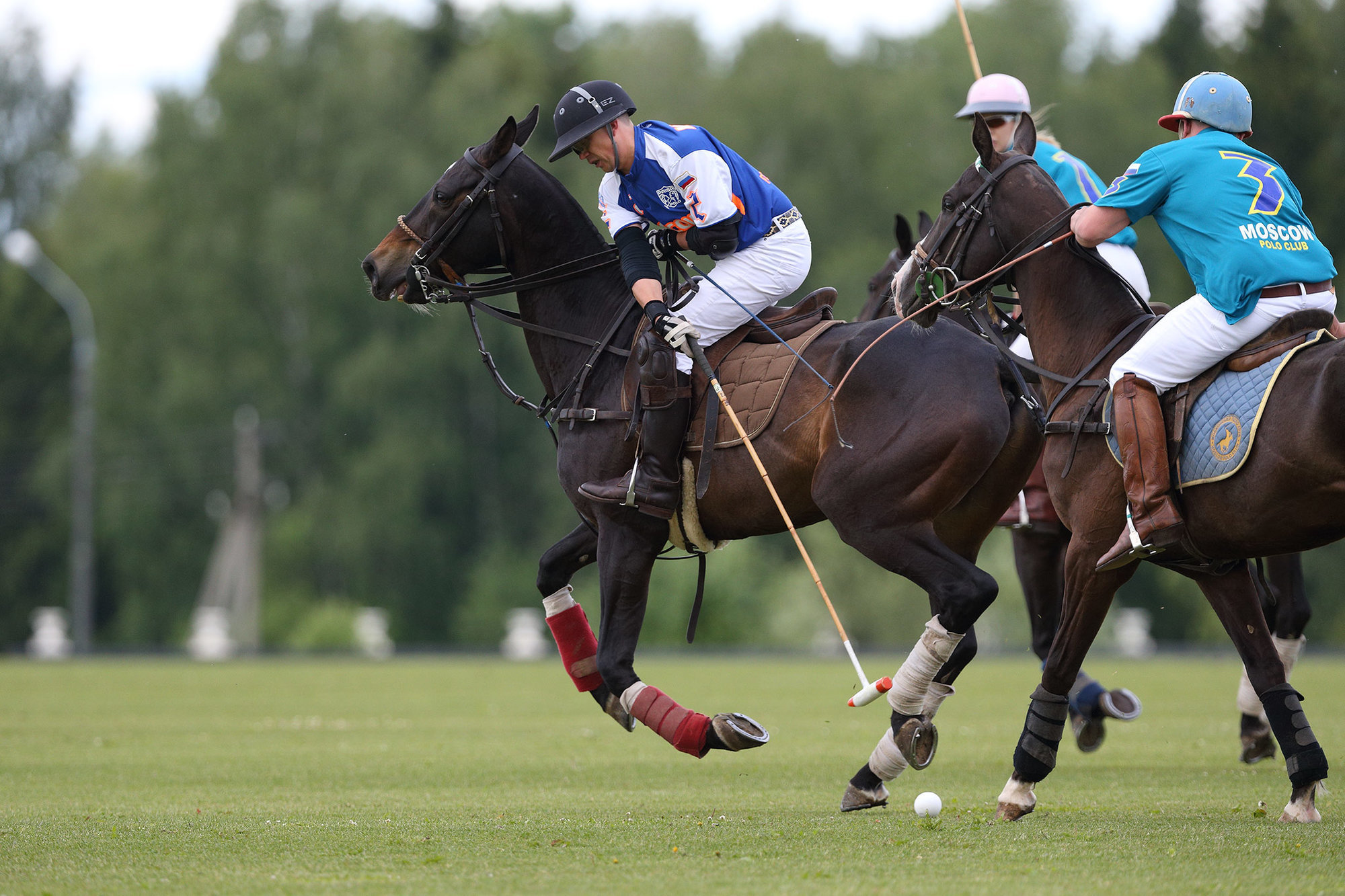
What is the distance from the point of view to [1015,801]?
6898 millimetres

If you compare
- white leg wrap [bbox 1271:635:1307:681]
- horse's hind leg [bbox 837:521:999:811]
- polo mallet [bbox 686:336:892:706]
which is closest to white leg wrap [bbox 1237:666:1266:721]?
white leg wrap [bbox 1271:635:1307:681]

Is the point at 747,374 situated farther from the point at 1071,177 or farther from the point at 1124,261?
the point at 1071,177

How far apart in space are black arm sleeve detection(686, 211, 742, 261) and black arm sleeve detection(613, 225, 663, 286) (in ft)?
0.71

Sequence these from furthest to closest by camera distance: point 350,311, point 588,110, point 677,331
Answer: point 350,311
point 588,110
point 677,331

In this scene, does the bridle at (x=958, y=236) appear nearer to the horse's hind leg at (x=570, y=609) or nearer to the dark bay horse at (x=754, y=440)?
the dark bay horse at (x=754, y=440)

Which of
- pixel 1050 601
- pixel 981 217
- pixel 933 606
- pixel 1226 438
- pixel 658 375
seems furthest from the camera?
pixel 1050 601

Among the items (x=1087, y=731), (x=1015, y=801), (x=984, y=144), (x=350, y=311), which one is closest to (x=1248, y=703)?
(x=1087, y=731)

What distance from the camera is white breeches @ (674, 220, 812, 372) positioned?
7.43 m

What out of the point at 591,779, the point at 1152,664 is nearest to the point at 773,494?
the point at 591,779

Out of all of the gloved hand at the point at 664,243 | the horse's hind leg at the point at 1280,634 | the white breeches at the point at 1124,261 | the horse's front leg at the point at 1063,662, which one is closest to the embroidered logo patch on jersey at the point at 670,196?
the gloved hand at the point at 664,243

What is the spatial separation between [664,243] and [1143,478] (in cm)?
260

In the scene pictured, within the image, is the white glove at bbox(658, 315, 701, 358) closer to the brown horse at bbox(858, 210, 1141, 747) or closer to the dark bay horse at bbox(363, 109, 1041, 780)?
the dark bay horse at bbox(363, 109, 1041, 780)

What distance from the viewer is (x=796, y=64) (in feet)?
137

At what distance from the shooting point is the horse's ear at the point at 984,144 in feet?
24.6
